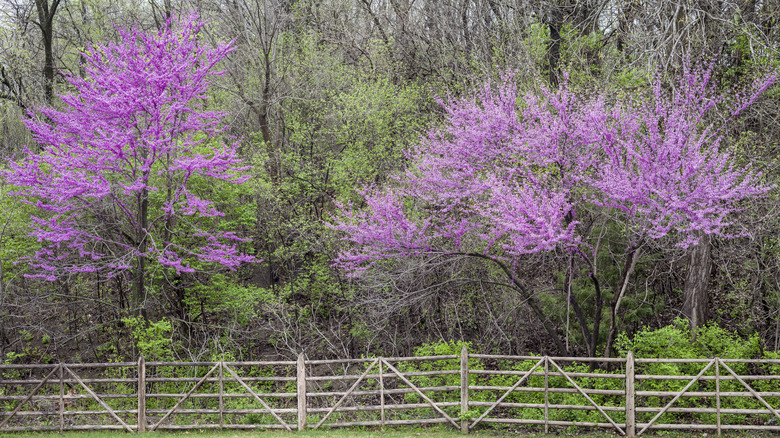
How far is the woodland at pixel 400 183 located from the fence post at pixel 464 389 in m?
1.42

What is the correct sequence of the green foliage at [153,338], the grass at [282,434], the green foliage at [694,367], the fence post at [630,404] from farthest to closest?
1. the green foliage at [153,338]
2. the green foliage at [694,367]
3. the grass at [282,434]
4. the fence post at [630,404]

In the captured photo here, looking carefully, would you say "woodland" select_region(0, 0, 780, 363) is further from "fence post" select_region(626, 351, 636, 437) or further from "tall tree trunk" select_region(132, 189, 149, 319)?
"fence post" select_region(626, 351, 636, 437)

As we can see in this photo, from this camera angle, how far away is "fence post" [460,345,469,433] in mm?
A: 11281

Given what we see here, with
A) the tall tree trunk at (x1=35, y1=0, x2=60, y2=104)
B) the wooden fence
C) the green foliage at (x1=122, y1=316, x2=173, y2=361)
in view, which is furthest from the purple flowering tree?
the tall tree trunk at (x1=35, y1=0, x2=60, y2=104)

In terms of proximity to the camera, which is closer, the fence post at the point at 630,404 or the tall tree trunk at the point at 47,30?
the fence post at the point at 630,404

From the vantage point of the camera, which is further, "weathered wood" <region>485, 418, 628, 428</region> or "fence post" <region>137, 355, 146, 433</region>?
"fence post" <region>137, 355, 146, 433</region>

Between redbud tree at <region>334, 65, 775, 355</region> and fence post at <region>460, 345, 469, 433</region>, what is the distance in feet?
6.36

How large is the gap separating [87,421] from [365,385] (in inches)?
231

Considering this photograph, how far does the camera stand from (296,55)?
20.8 meters

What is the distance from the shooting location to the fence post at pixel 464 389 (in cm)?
1128

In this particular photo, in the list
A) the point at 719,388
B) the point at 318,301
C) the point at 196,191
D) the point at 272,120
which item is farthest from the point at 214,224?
the point at 719,388

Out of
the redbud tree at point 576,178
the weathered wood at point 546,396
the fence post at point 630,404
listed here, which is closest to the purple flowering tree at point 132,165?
the redbud tree at point 576,178

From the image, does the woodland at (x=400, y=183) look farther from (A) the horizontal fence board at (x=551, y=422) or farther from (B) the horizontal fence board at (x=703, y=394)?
(A) the horizontal fence board at (x=551, y=422)

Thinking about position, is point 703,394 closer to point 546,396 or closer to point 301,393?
point 546,396
